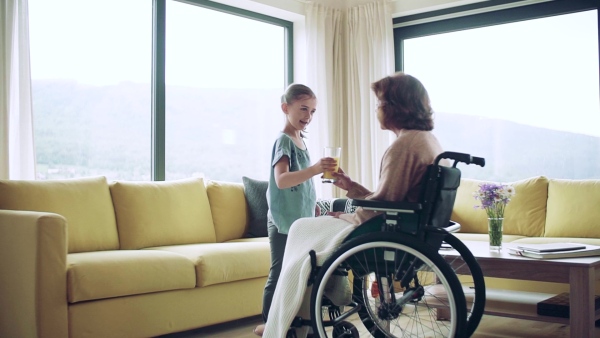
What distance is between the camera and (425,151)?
2.25 m

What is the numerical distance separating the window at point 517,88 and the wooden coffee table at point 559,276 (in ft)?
6.47

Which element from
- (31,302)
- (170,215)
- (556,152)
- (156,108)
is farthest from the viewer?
(556,152)

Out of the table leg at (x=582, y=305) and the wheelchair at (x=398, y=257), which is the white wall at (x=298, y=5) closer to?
the table leg at (x=582, y=305)

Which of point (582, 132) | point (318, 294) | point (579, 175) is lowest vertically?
point (318, 294)

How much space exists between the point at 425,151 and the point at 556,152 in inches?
112

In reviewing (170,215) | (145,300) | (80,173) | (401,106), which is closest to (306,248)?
(401,106)

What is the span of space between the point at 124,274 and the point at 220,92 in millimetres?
2242

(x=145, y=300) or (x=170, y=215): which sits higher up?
(x=170, y=215)

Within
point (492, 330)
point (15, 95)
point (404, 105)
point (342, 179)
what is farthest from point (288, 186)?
point (15, 95)

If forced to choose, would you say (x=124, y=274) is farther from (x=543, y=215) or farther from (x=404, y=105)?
(x=543, y=215)

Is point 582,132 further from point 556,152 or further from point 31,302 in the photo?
point 31,302

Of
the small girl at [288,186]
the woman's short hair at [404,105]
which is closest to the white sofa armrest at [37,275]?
the small girl at [288,186]

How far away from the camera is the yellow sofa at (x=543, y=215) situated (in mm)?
4047

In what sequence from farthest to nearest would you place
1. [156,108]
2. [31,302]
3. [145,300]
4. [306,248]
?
[156,108] → [145,300] → [31,302] → [306,248]
